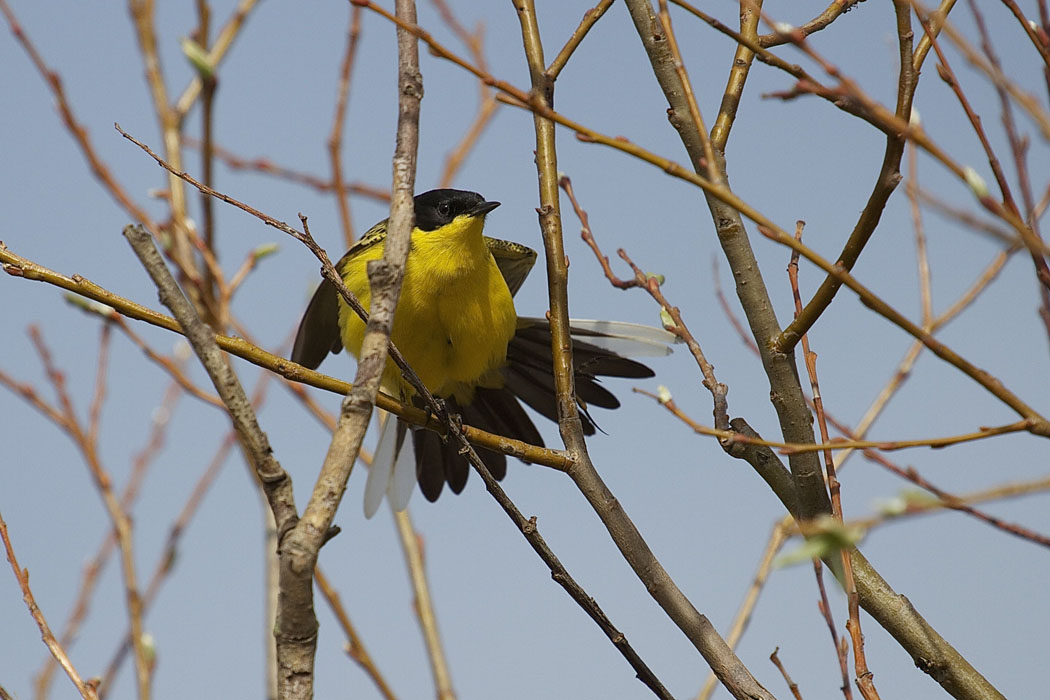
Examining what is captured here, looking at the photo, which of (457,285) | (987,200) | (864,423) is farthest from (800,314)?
(457,285)

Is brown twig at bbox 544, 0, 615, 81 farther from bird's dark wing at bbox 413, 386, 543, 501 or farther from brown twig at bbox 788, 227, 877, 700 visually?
bird's dark wing at bbox 413, 386, 543, 501

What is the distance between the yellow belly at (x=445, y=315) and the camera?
452 cm

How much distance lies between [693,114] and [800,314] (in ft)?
1.73

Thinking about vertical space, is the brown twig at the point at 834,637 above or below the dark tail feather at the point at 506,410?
below

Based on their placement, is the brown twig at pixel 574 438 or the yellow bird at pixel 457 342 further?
the yellow bird at pixel 457 342

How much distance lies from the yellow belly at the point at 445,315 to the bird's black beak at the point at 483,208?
0.29ft

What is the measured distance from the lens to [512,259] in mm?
5801

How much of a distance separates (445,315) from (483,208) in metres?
0.68

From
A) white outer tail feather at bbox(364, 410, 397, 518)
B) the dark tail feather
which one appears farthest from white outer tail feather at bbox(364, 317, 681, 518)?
the dark tail feather

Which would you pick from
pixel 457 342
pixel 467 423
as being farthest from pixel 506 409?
pixel 457 342

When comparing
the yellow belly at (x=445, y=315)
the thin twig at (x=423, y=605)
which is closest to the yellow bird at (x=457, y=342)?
the yellow belly at (x=445, y=315)

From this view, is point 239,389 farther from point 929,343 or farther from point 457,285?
point 457,285

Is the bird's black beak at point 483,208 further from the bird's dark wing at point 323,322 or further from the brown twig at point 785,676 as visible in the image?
the brown twig at point 785,676

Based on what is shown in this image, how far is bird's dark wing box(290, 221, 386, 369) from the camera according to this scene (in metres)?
4.99
